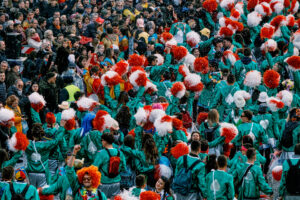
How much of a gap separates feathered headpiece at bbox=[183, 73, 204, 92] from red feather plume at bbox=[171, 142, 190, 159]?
9.45ft

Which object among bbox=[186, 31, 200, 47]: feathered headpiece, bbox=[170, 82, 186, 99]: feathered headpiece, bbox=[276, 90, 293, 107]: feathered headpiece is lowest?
bbox=[276, 90, 293, 107]: feathered headpiece

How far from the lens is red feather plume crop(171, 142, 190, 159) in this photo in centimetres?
841

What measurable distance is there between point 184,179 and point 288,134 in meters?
2.47

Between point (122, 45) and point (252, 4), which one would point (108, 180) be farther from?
point (252, 4)

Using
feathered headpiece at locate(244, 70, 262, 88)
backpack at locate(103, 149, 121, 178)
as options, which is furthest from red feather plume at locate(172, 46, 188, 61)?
backpack at locate(103, 149, 121, 178)

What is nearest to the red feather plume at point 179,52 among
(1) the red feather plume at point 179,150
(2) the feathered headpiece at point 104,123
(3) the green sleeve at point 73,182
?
(2) the feathered headpiece at point 104,123

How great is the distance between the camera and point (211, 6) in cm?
1659

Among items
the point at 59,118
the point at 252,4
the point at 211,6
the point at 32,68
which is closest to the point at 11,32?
the point at 32,68

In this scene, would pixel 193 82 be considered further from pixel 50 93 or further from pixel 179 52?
pixel 50 93

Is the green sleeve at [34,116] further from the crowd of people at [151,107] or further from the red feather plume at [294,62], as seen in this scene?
the red feather plume at [294,62]

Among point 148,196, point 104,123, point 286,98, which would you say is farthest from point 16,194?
point 286,98

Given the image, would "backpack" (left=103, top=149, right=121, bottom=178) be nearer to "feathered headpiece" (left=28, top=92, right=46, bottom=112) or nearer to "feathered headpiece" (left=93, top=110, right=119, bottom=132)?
"feathered headpiece" (left=93, top=110, right=119, bottom=132)

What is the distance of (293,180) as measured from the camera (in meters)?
7.78

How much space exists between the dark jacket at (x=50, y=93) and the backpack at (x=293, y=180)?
18.6 feet
